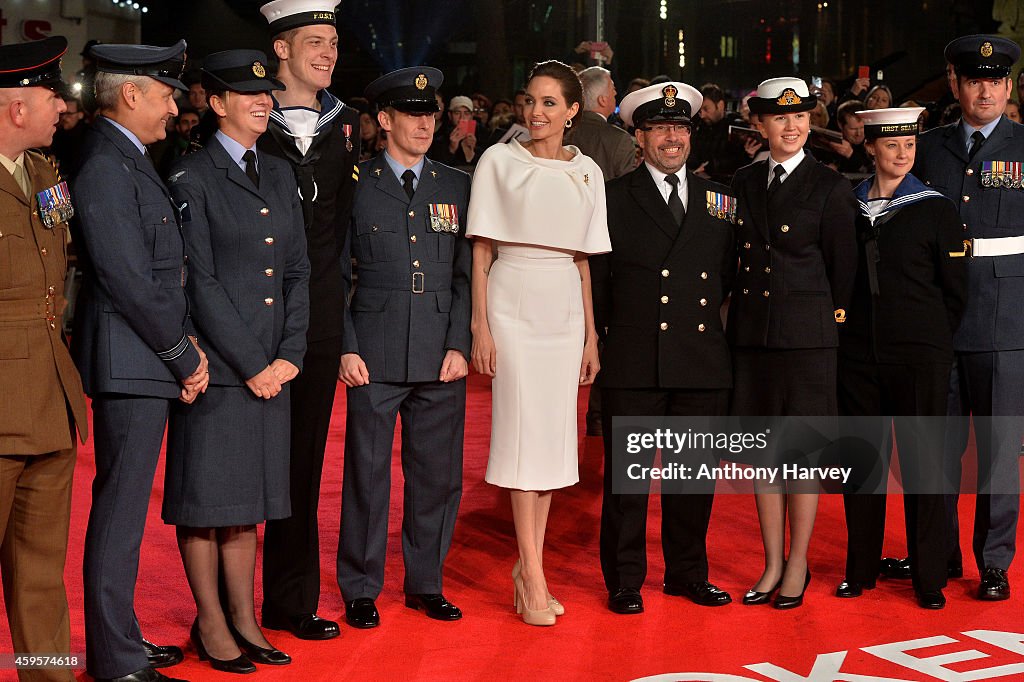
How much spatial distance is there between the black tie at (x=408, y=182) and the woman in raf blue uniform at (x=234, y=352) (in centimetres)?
46

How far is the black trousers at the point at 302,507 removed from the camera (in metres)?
4.04

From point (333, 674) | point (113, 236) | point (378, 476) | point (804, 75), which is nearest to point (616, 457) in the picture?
point (378, 476)

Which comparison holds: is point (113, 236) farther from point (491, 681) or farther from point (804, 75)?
point (804, 75)

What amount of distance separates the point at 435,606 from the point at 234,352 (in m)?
1.18

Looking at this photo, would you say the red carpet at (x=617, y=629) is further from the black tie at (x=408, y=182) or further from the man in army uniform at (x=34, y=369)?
the black tie at (x=408, y=182)

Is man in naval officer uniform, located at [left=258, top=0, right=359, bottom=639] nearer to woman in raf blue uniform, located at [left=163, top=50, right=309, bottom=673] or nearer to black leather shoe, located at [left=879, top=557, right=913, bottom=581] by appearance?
woman in raf blue uniform, located at [left=163, top=50, right=309, bottom=673]

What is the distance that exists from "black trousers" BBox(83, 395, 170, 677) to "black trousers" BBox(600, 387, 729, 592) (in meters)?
1.58

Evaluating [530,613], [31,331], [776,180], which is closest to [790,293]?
[776,180]

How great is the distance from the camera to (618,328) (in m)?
4.40

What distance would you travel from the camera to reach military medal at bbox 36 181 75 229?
3217 millimetres

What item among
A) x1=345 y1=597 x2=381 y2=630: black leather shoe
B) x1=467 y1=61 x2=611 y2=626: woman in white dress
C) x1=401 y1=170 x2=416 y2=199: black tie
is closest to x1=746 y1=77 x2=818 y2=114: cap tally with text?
x1=467 y1=61 x2=611 y2=626: woman in white dress

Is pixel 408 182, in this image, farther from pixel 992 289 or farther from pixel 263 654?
pixel 992 289

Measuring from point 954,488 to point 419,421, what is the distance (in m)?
1.96

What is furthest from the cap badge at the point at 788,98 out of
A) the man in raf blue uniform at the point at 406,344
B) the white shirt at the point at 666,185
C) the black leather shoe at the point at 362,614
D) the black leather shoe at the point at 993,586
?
the black leather shoe at the point at 362,614
